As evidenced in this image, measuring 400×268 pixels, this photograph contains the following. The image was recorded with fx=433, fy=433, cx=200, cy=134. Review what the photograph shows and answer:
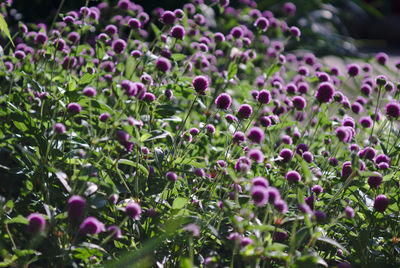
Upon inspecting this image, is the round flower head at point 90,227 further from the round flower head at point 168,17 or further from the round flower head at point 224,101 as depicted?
the round flower head at point 168,17

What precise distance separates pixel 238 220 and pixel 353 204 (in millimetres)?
834

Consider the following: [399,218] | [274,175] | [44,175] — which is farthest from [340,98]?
[44,175]

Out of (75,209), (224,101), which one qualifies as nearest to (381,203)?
(224,101)

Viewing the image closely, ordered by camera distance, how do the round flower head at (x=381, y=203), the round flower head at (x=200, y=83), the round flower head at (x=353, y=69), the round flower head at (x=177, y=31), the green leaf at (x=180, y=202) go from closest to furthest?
the green leaf at (x=180, y=202) → the round flower head at (x=381, y=203) → the round flower head at (x=200, y=83) → the round flower head at (x=177, y=31) → the round flower head at (x=353, y=69)

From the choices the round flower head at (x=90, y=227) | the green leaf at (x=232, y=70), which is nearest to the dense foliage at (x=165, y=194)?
the round flower head at (x=90, y=227)

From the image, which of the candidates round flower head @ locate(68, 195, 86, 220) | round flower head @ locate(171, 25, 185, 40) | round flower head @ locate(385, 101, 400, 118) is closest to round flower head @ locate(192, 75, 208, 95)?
round flower head @ locate(171, 25, 185, 40)

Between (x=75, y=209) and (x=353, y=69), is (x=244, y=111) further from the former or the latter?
(x=353, y=69)

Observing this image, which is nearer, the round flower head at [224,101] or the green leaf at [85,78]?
the round flower head at [224,101]

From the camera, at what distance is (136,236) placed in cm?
157

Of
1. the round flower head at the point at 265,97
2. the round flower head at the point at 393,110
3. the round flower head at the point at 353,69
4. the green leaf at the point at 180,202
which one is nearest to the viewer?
the green leaf at the point at 180,202

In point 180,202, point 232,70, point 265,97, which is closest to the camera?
point 180,202

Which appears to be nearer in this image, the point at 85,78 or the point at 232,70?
the point at 85,78

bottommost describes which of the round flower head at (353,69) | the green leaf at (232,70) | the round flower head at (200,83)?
the green leaf at (232,70)

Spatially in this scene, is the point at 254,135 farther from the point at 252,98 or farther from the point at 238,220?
the point at 252,98
